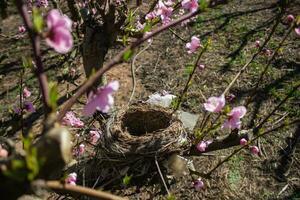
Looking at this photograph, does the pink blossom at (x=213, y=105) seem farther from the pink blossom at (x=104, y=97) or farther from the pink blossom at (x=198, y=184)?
the pink blossom at (x=198, y=184)

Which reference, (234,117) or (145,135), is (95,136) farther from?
(234,117)

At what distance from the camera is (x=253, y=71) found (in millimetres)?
4418

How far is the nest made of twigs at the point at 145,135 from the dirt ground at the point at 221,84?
317 millimetres

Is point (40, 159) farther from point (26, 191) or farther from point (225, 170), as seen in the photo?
point (225, 170)

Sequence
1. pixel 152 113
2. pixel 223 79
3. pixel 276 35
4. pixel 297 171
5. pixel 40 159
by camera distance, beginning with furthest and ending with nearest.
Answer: pixel 276 35, pixel 223 79, pixel 152 113, pixel 297 171, pixel 40 159

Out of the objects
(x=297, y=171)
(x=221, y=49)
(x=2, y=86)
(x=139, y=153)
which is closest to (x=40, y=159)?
(x=139, y=153)

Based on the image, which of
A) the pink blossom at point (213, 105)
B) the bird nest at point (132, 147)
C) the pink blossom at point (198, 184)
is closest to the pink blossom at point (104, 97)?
the pink blossom at point (213, 105)

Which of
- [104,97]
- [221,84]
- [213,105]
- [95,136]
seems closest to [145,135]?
[95,136]

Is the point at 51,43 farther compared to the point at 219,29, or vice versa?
the point at 219,29

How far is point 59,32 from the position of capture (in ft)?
3.76

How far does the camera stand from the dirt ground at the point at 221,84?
126 inches

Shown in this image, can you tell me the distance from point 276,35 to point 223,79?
3.47 feet

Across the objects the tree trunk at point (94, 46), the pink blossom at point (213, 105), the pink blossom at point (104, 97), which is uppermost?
the pink blossom at point (104, 97)

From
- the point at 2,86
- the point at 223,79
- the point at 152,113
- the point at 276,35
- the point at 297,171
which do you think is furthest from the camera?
the point at 2,86
